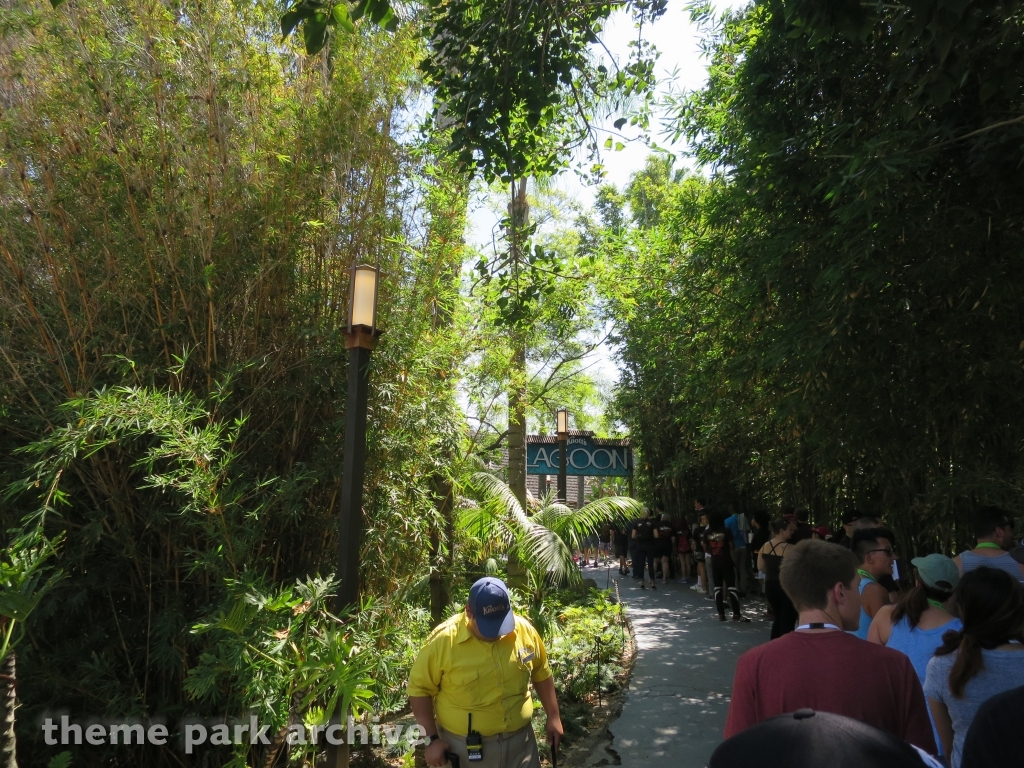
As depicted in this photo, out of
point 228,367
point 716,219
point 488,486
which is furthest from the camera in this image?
point 716,219

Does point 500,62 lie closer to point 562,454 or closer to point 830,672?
point 830,672

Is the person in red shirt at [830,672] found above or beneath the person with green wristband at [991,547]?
beneath

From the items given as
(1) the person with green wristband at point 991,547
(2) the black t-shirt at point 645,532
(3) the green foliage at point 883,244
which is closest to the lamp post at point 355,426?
(3) the green foliage at point 883,244

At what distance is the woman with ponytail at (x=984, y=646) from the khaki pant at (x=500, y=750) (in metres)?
1.77

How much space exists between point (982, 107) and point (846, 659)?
4661mm

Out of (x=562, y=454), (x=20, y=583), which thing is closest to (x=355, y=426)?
(x=20, y=583)

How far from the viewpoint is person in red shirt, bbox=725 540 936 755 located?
6.99ft

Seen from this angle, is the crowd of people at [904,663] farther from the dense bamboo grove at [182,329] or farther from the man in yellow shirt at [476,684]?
the dense bamboo grove at [182,329]

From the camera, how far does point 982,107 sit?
Result: 5234 millimetres

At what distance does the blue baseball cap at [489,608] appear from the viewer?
3348 millimetres

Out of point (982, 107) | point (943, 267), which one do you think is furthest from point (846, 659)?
point (982, 107)

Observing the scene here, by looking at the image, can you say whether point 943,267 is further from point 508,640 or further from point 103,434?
point 103,434

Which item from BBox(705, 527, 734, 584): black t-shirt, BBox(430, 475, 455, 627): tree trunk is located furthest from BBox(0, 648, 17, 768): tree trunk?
BBox(705, 527, 734, 584): black t-shirt

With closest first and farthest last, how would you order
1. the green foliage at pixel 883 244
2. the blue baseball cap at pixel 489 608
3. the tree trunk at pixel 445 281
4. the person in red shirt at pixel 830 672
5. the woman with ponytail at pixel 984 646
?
1. the person in red shirt at pixel 830 672
2. the woman with ponytail at pixel 984 646
3. the blue baseball cap at pixel 489 608
4. the green foliage at pixel 883 244
5. the tree trunk at pixel 445 281
